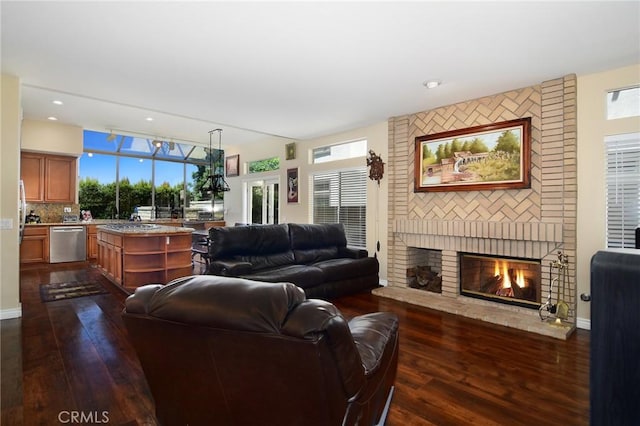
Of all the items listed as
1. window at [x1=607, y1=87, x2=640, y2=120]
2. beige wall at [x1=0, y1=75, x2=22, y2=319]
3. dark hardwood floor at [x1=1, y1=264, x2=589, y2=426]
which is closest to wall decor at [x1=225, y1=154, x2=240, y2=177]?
beige wall at [x1=0, y1=75, x2=22, y2=319]

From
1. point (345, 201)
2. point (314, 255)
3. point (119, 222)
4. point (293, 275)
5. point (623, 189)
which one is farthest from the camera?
point (119, 222)

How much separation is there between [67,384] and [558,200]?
490cm

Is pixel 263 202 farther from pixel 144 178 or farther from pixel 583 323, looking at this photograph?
pixel 583 323

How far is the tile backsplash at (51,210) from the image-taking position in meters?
7.03

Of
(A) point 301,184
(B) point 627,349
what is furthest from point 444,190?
(B) point 627,349

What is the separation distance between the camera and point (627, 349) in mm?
1092

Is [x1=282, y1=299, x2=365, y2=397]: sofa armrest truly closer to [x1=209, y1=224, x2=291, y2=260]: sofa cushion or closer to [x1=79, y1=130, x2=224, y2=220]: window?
A: [x1=209, y1=224, x2=291, y2=260]: sofa cushion

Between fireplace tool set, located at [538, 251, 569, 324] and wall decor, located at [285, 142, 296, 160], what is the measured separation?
A: 17.1ft

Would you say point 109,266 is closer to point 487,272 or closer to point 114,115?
point 114,115

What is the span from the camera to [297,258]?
5000 mm

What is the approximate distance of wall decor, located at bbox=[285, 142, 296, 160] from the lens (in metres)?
7.31

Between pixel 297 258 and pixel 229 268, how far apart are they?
1244 mm

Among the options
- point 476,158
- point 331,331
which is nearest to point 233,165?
point 476,158

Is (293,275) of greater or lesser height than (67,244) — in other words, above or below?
below
